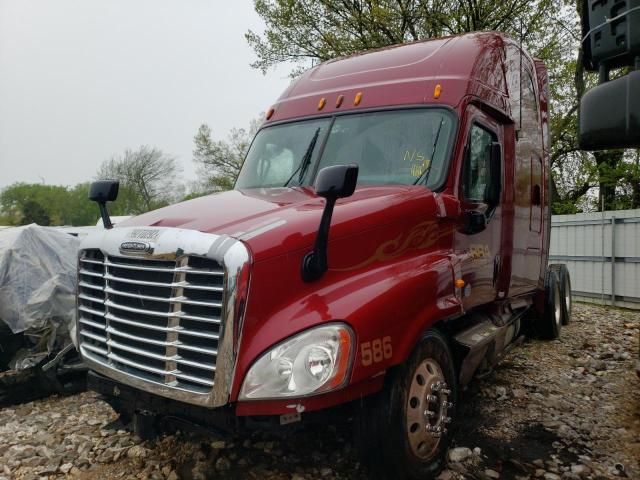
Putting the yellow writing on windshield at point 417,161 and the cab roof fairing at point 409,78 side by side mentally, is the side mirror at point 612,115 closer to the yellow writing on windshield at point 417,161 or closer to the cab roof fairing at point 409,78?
the yellow writing on windshield at point 417,161

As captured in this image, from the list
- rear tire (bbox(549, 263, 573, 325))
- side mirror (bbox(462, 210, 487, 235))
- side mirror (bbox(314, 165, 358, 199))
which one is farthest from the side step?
rear tire (bbox(549, 263, 573, 325))

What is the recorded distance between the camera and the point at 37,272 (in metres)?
5.96

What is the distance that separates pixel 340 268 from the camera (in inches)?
118


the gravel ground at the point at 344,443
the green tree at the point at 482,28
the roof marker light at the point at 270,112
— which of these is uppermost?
the green tree at the point at 482,28

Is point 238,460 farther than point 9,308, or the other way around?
point 9,308

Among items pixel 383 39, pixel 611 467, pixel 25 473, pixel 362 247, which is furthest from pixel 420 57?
pixel 383 39

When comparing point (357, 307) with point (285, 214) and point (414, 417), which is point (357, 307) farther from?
point (414, 417)

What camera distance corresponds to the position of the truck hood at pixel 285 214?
285cm

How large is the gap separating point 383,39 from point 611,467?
17.0 m

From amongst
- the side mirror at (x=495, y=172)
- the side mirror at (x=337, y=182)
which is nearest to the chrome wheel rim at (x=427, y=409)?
the side mirror at (x=337, y=182)

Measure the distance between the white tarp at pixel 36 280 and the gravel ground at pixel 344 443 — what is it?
896 mm

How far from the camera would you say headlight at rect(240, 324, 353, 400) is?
2607mm

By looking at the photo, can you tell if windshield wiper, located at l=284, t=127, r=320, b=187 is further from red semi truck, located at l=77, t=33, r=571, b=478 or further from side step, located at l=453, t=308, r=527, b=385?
side step, located at l=453, t=308, r=527, b=385

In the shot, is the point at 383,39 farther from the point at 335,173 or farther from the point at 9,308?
the point at 335,173
